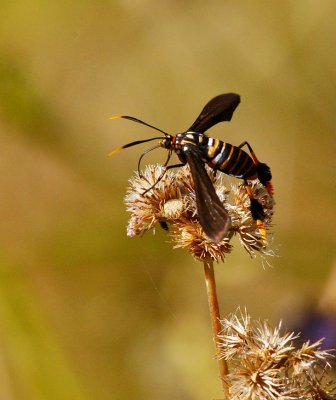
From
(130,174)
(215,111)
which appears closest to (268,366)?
(215,111)

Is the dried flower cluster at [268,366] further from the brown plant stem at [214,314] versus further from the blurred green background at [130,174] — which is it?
the blurred green background at [130,174]

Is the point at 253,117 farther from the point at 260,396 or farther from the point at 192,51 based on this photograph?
the point at 260,396

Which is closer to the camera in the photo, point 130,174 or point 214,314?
point 214,314

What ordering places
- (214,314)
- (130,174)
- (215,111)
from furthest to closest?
(130,174)
(215,111)
(214,314)

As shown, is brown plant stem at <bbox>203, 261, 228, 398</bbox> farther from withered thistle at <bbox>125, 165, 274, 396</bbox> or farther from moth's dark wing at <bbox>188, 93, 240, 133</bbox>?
moth's dark wing at <bbox>188, 93, 240, 133</bbox>

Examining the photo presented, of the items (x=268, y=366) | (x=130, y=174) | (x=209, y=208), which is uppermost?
(x=130, y=174)

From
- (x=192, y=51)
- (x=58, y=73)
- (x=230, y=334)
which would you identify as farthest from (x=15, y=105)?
(x=230, y=334)

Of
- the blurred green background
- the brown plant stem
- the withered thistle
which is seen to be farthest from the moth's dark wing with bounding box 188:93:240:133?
the blurred green background

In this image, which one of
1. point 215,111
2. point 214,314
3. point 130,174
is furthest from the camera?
point 130,174

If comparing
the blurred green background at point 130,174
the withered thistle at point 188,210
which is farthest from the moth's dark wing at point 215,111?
the blurred green background at point 130,174

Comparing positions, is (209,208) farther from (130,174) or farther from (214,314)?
(130,174)
